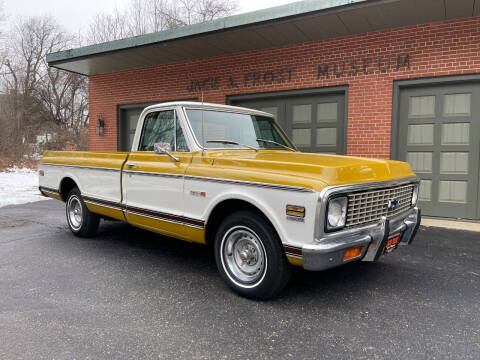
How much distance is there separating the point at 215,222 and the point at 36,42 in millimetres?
30293

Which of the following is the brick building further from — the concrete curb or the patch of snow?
the patch of snow

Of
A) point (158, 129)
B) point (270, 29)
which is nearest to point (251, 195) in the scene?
point (158, 129)

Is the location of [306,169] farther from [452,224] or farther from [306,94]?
[306,94]

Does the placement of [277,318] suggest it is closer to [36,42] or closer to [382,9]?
[382,9]

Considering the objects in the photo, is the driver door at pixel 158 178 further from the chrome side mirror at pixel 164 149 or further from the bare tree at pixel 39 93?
the bare tree at pixel 39 93

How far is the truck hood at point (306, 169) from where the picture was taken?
2.87 metres

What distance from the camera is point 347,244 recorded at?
2855 millimetres

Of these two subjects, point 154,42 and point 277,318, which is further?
point 154,42

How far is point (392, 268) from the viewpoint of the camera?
4.24 metres

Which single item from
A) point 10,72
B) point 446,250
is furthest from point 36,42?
point 446,250

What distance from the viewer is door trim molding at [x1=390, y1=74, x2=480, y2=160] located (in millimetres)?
6625

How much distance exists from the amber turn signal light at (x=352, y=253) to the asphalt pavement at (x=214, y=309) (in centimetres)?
51

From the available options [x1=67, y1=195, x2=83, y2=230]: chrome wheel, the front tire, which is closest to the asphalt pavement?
the front tire

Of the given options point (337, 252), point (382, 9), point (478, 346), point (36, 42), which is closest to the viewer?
point (478, 346)
